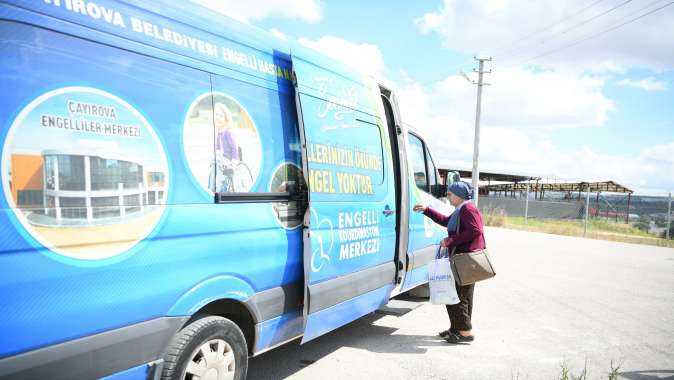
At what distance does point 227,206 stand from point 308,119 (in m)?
1.03

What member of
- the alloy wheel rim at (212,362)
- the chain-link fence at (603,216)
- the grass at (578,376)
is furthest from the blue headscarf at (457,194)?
the chain-link fence at (603,216)

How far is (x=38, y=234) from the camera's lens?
74.9 inches

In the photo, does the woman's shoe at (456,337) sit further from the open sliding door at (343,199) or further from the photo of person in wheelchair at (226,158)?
the photo of person in wheelchair at (226,158)

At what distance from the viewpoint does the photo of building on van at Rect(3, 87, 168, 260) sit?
6.19ft

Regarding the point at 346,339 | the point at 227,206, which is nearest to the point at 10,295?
the point at 227,206

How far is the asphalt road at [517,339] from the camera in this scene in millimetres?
3971

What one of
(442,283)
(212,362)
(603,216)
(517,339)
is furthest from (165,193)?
(603,216)

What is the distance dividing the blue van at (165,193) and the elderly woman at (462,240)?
1.23 meters

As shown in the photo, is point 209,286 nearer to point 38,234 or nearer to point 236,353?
point 236,353

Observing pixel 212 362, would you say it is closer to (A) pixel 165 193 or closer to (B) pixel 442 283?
(A) pixel 165 193

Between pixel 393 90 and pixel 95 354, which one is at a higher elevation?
pixel 393 90

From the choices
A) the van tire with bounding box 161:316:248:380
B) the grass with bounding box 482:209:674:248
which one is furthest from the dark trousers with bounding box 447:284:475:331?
the grass with bounding box 482:209:674:248

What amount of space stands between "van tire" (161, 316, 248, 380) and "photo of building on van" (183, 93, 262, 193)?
0.80 meters

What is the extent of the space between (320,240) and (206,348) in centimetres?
117
